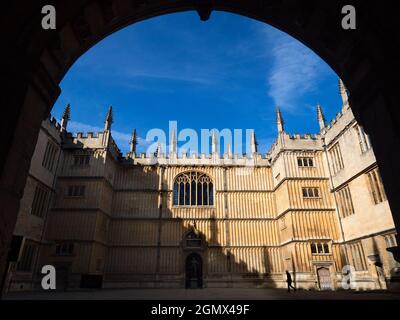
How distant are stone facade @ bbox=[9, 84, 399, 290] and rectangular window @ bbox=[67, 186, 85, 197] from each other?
7 cm

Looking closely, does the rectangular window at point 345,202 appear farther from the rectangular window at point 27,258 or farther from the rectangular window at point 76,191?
the rectangular window at point 27,258

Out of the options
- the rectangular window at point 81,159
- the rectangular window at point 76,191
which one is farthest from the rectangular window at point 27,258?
the rectangular window at point 81,159

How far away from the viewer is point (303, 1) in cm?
450

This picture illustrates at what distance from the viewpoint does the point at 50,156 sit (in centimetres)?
1891

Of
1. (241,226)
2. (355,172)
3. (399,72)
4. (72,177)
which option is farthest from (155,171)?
(399,72)

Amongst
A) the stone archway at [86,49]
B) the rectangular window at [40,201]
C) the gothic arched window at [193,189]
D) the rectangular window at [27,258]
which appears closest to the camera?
the stone archway at [86,49]

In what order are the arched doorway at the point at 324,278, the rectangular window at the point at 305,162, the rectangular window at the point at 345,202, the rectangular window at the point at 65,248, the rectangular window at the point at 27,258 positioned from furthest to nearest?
the rectangular window at the point at 305,162, the rectangular window at the point at 65,248, the arched doorway at the point at 324,278, the rectangular window at the point at 345,202, the rectangular window at the point at 27,258

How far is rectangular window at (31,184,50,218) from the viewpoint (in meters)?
17.1

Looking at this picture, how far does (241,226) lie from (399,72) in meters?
19.2

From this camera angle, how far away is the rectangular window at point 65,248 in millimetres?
18038

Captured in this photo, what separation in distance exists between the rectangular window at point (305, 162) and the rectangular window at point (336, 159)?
1.48 m

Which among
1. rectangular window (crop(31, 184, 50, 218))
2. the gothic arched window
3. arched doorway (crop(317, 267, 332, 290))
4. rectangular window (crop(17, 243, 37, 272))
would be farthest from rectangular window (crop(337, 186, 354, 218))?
rectangular window (crop(17, 243, 37, 272))

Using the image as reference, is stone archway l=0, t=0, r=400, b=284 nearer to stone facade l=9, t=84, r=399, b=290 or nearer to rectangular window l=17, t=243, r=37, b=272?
stone facade l=9, t=84, r=399, b=290

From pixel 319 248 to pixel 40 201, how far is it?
61.8ft
